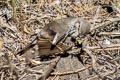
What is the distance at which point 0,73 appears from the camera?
3.23 meters

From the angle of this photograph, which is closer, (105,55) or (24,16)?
(105,55)

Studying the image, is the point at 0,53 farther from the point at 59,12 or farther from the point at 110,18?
the point at 110,18

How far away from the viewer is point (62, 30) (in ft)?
11.1

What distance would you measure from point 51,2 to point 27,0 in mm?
318

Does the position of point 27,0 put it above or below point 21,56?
above

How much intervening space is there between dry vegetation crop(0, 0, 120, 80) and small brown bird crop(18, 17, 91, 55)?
0.35 ft

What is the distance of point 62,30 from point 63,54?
0.25 meters

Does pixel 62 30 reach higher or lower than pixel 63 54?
higher

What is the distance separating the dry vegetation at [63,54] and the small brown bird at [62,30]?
0.35 ft

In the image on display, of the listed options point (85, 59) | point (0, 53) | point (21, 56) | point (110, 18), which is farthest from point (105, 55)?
point (0, 53)

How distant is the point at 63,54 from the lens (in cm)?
345

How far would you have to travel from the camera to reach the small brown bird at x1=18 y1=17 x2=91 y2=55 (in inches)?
131

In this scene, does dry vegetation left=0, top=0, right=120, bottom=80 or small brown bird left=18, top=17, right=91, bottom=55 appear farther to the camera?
small brown bird left=18, top=17, right=91, bottom=55

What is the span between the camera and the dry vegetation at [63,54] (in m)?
3.21
